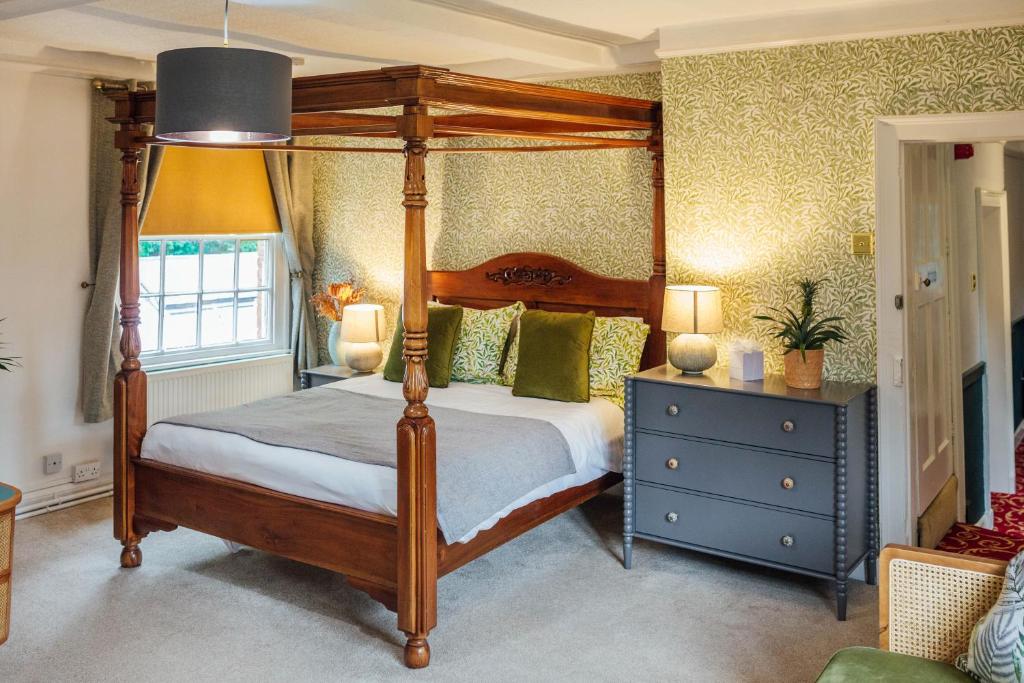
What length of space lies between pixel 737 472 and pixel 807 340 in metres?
0.64

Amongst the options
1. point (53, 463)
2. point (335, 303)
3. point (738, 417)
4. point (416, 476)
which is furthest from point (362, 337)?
point (738, 417)

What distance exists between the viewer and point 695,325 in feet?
14.4

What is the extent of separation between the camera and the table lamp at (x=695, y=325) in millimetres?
4379

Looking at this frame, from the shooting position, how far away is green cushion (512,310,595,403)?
4895 millimetres

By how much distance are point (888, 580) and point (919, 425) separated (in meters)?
1.93

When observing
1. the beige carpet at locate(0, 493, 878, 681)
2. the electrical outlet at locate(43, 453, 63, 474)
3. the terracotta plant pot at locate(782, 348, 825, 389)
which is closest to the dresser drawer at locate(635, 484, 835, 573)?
the beige carpet at locate(0, 493, 878, 681)

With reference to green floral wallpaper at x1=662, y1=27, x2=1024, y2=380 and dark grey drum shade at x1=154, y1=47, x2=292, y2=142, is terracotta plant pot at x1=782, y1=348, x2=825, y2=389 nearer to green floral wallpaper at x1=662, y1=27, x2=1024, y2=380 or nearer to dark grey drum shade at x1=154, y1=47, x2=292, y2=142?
green floral wallpaper at x1=662, y1=27, x2=1024, y2=380

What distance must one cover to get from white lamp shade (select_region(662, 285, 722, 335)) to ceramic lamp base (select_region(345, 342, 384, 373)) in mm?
2206

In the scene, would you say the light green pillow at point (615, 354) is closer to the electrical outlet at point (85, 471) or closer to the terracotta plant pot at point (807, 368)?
the terracotta plant pot at point (807, 368)

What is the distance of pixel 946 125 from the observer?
3.92m

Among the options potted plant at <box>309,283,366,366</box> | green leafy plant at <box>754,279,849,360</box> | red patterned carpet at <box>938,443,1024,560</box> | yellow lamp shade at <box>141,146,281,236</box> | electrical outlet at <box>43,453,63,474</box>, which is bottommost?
red patterned carpet at <box>938,443,1024,560</box>

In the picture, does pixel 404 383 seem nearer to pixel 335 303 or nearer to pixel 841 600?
pixel 841 600

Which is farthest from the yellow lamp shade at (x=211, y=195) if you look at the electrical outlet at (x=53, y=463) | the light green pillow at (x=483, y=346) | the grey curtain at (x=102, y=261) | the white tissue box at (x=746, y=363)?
the white tissue box at (x=746, y=363)

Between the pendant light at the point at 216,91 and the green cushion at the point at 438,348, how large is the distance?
269 centimetres
